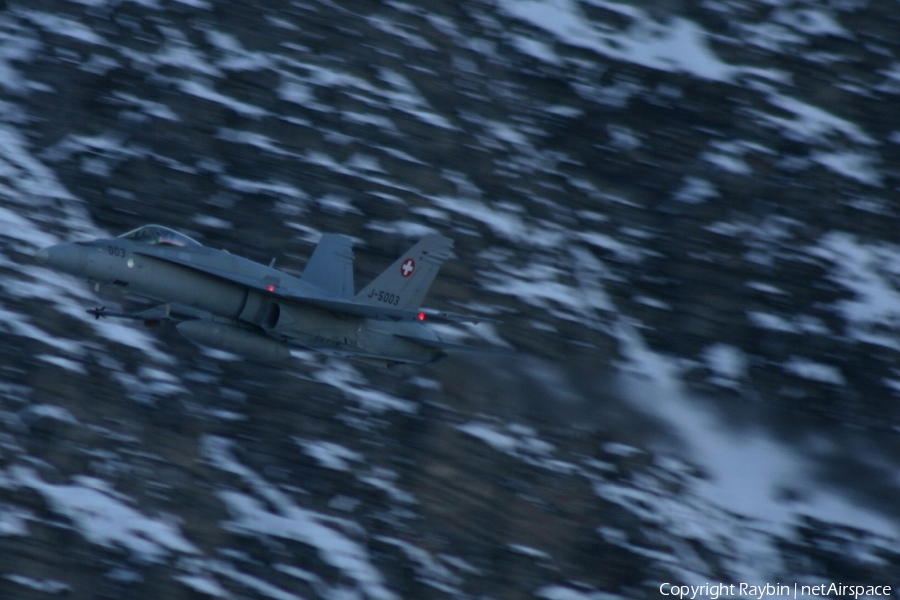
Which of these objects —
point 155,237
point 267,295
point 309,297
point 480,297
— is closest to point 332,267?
point 309,297

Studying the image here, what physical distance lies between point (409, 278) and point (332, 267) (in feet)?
6.51

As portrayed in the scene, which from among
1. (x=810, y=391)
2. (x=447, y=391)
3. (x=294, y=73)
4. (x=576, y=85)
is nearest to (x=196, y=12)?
(x=294, y=73)

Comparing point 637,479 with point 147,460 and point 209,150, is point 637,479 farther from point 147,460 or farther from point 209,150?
point 209,150

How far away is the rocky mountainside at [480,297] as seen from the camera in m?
29.4

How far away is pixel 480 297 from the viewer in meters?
35.5

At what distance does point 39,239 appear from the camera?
32812 mm

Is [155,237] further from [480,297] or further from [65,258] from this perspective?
[480,297]

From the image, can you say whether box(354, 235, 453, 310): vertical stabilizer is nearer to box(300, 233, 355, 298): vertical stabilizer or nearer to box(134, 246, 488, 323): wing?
box(134, 246, 488, 323): wing

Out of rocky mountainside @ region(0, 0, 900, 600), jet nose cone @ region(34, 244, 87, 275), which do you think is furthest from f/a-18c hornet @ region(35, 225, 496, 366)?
rocky mountainside @ region(0, 0, 900, 600)

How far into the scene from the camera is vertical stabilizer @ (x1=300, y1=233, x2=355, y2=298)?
2714 centimetres

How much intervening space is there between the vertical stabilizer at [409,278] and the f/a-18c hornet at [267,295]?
0.08 ft

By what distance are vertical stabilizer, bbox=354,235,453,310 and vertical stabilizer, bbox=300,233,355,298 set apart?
30.2 inches

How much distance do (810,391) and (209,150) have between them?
2161cm

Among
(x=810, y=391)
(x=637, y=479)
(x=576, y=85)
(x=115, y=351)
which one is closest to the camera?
(x=115, y=351)
